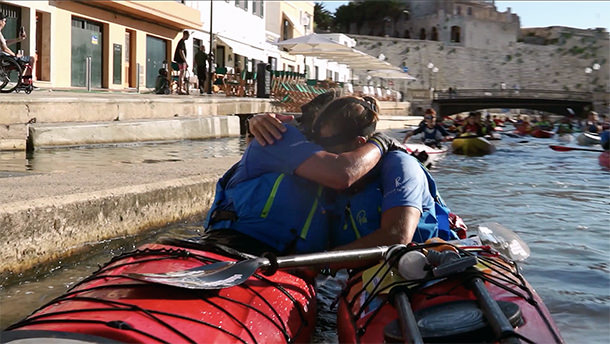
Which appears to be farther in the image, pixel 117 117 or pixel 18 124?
pixel 117 117

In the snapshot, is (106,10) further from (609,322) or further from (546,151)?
(609,322)

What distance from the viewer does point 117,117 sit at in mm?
11445

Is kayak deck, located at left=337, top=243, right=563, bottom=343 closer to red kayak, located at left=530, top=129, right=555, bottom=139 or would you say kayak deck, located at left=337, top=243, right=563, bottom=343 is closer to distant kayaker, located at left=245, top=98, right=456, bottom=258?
distant kayaker, located at left=245, top=98, right=456, bottom=258

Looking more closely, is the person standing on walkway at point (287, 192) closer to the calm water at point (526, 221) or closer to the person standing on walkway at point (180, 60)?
the calm water at point (526, 221)

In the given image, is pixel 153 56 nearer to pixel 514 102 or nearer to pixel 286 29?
pixel 286 29

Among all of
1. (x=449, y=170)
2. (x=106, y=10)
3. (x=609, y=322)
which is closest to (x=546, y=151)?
(x=449, y=170)

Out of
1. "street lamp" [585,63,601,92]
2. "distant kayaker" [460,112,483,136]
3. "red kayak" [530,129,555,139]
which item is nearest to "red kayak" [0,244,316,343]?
"distant kayaker" [460,112,483,136]

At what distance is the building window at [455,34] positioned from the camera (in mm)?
77750

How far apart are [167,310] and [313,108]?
1606 mm

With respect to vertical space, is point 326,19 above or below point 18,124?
above

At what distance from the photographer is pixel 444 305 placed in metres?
2.32

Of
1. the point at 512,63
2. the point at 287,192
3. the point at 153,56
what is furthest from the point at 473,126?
the point at 512,63

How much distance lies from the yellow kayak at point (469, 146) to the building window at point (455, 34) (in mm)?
63007

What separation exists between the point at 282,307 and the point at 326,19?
268ft
